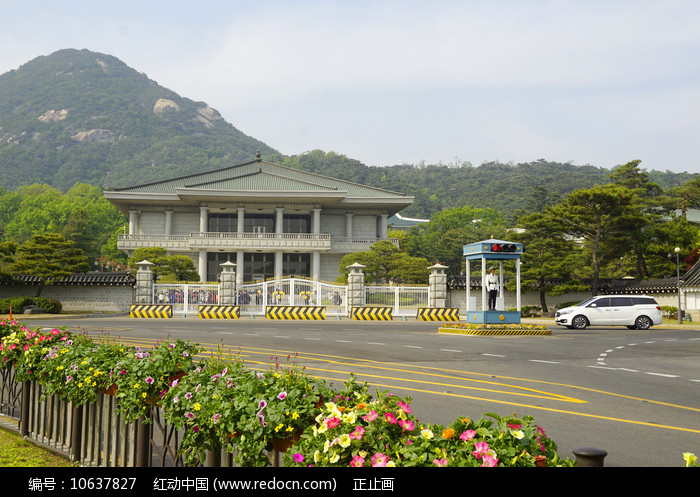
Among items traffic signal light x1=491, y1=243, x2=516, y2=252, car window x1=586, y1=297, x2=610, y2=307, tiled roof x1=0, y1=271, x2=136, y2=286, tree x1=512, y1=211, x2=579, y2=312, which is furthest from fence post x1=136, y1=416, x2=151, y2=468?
tiled roof x1=0, y1=271, x2=136, y2=286

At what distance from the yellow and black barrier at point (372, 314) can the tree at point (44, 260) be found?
57.6 ft

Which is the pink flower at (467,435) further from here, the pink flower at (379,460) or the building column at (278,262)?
the building column at (278,262)

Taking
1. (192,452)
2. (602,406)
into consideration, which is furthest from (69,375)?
(602,406)

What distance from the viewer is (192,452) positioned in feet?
13.9

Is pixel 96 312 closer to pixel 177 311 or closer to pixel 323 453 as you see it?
pixel 177 311

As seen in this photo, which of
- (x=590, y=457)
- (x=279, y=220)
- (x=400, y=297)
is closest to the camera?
(x=590, y=457)

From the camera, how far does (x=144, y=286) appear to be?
36844 mm

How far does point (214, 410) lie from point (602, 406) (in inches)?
265

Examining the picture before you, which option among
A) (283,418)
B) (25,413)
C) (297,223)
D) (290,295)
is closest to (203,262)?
(297,223)

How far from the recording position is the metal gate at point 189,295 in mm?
36750

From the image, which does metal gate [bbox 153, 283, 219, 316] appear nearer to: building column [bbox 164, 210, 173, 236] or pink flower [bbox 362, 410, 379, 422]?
building column [bbox 164, 210, 173, 236]

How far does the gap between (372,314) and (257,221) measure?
31.5 meters

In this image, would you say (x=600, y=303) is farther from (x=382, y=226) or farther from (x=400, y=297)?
(x=382, y=226)

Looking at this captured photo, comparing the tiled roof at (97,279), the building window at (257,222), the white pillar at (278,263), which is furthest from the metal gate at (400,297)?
the building window at (257,222)
